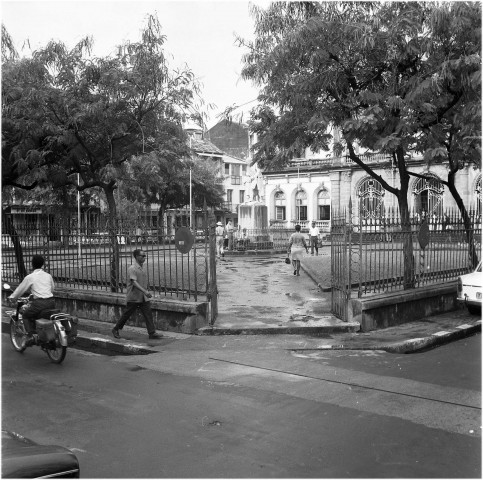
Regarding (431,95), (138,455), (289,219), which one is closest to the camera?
(138,455)

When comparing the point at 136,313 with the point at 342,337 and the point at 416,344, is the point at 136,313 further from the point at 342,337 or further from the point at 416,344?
the point at 416,344

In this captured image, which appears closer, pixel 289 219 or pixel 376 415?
pixel 376 415

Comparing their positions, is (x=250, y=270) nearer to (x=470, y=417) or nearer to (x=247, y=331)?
(x=247, y=331)

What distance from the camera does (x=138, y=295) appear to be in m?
9.65

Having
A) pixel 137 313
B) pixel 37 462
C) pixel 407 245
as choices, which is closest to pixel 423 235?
pixel 407 245

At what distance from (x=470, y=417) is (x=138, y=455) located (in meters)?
3.32

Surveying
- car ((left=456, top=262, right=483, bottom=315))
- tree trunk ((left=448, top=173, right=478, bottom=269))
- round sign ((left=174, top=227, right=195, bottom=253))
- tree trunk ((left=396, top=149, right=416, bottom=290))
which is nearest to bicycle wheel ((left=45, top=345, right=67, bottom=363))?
round sign ((left=174, top=227, right=195, bottom=253))

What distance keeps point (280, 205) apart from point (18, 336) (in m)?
43.9

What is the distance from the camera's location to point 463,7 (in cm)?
998

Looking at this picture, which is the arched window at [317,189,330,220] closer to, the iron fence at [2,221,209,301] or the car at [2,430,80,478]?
the iron fence at [2,221,209,301]

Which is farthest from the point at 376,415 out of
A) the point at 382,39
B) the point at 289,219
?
→ the point at 289,219

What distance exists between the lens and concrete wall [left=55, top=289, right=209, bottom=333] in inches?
398

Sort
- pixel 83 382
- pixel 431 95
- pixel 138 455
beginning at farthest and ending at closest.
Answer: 1. pixel 431 95
2. pixel 83 382
3. pixel 138 455

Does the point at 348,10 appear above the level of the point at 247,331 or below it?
above
